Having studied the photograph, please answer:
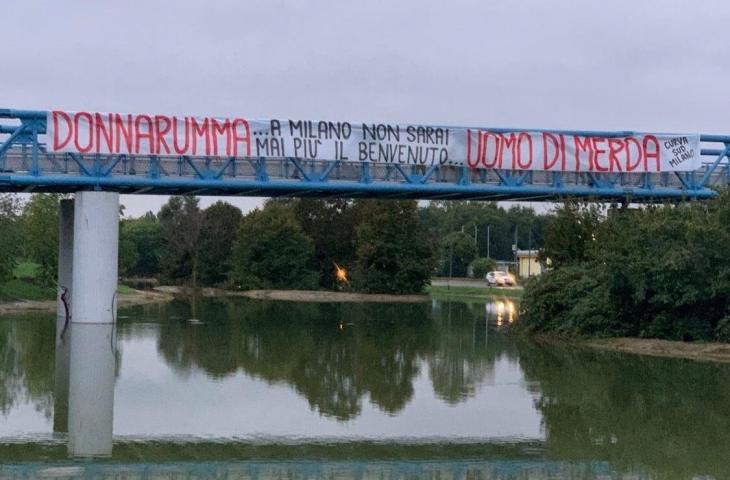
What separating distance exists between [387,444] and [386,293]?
230 feet

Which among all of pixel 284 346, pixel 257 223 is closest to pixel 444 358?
pixel 284 346

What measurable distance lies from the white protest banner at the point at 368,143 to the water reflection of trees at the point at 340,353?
638 centimetres

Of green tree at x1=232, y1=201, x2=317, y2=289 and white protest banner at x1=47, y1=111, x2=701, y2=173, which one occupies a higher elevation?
white protest banner at x1=47, y1=111, x2=701, y2=173

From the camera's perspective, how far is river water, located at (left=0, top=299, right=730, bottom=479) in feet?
47.6

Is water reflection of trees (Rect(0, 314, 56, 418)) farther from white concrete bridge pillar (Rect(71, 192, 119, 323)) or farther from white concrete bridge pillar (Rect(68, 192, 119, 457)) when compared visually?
white concrete bridge pillar (Rect(71, 192, 119, 323))

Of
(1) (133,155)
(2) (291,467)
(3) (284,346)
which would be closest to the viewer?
(2) (291,467)

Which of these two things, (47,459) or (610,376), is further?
(610,376)

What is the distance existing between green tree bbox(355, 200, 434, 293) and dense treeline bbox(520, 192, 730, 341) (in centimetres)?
4605

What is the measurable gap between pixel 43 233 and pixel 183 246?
123 ft

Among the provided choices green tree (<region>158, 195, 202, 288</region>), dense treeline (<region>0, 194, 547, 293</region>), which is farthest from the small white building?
green tree (<region>158, 195, 202, 288</region>)

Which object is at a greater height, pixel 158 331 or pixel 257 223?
pixel 257 223

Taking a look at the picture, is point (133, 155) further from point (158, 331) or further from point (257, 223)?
point (257, 223)

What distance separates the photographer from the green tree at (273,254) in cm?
9169

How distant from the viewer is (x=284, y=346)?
33438 mm
